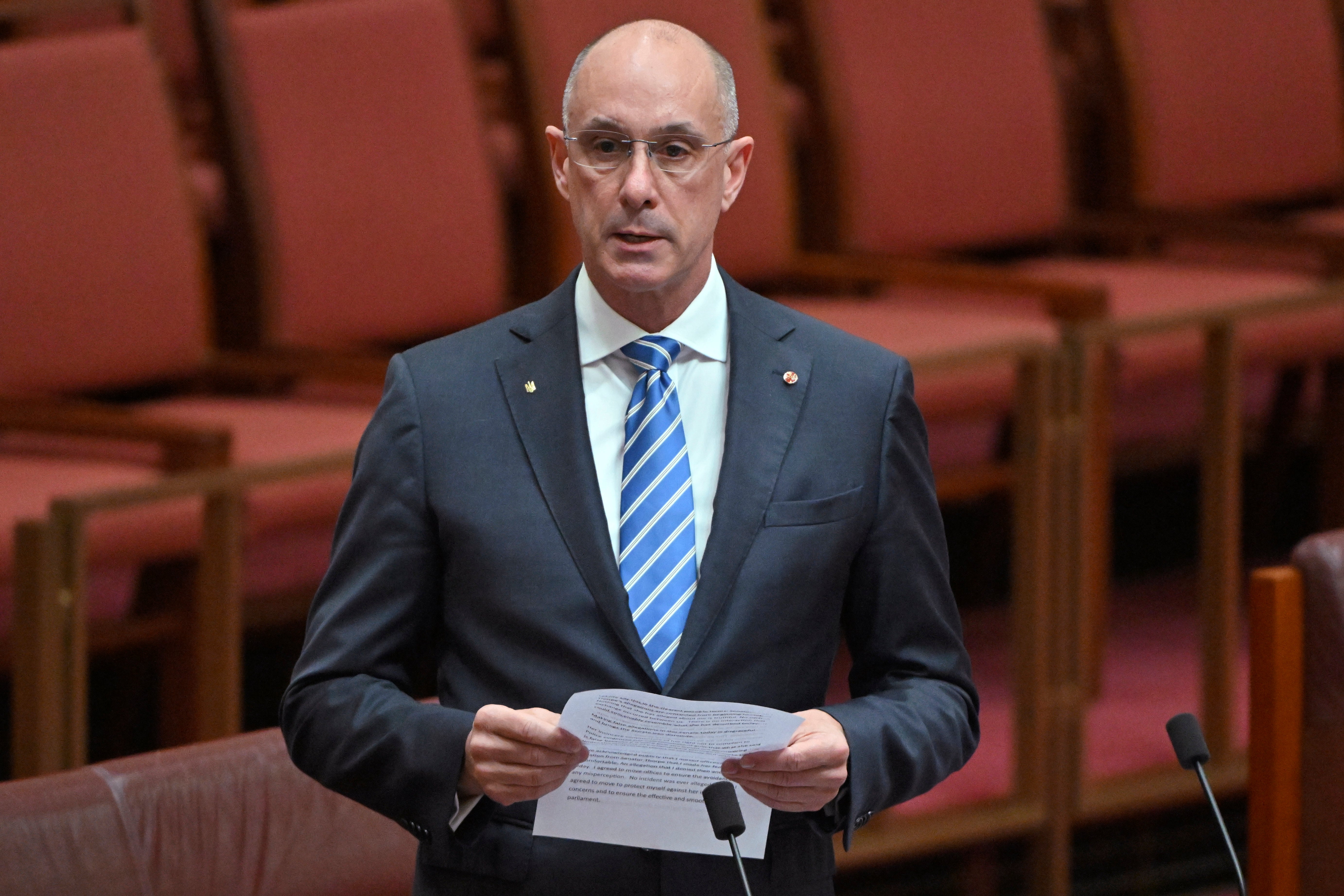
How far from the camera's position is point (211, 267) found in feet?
5.40

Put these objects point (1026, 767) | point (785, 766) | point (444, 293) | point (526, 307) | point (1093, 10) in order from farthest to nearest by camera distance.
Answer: point (1093, 10)
point (444, 293)
point (1026, 767)
point (526, 307)
point (785, 766)

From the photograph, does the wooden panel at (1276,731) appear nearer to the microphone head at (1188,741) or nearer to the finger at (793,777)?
the microphone head at (1188,741)

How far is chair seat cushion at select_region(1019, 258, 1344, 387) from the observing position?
5.38 ft

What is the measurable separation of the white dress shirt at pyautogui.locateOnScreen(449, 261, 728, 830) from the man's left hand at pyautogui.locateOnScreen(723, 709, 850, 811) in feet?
0.34

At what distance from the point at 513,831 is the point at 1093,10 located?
57.0 inches

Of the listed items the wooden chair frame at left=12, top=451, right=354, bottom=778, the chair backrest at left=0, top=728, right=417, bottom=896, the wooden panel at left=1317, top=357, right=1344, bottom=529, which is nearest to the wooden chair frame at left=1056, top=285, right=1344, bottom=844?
the wooden panel at left=1317, top=357, right=1344, bottom=529

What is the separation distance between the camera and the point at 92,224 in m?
1.44

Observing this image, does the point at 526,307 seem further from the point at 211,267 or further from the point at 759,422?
the point at 211,267

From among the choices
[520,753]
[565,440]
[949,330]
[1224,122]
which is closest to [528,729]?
[520,753]

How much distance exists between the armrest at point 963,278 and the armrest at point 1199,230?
0.77 ft

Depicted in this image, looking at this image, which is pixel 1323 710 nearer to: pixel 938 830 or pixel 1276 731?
pixel 1276 731

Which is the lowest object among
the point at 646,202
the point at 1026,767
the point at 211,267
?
the point at 1026,767

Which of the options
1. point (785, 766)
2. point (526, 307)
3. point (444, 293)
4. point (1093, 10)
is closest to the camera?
point (785, 766)

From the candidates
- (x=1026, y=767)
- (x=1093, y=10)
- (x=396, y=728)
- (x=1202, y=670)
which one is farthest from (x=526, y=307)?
(x=1093, y=10)
